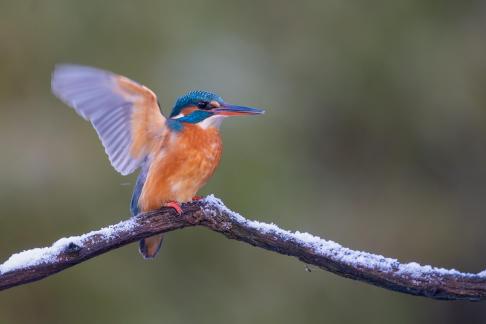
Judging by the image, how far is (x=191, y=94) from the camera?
2.40 meters

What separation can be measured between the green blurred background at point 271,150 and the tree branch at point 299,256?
192cm

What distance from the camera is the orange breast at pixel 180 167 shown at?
2.25 metres

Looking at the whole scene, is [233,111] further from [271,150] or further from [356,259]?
[271,150]

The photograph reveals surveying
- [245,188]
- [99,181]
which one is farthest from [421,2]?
[99,181]

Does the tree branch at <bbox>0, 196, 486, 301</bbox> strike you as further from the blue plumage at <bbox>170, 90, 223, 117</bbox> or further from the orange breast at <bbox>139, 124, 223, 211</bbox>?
the blue plumage at <bbox>170, 90, 223, 117</bbox>

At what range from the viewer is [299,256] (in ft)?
6.20

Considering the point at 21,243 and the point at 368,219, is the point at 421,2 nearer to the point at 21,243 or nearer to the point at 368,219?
the point at 368,219

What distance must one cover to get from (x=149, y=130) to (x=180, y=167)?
0.15 metres

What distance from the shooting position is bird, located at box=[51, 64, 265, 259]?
2172 millimetres

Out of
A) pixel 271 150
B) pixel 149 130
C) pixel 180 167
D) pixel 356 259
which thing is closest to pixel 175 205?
pixel 180 167

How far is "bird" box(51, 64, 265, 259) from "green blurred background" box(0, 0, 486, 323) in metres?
1.49

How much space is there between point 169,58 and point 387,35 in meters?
1.39

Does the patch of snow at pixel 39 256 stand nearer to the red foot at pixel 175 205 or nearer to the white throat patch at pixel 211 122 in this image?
the red foot at pixel 175 205

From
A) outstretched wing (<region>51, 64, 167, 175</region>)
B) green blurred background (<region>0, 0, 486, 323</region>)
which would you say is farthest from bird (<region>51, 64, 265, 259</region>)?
green blurred background (<region>0, 0, 486, 323</region>)
